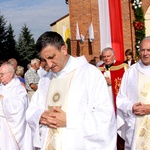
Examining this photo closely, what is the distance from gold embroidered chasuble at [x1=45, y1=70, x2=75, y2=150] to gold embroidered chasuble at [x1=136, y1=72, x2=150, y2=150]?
169cm

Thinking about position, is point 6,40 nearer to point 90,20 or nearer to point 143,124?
point 90,20

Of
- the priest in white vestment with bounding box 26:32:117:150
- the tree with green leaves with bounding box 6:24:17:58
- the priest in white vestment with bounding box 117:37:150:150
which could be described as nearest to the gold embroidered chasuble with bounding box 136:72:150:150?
the priest in white vestment with bounding box 117:37:150:150

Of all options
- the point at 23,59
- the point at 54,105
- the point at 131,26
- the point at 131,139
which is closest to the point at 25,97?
the point at 131,139

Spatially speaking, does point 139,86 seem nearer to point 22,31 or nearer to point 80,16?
point 80,16

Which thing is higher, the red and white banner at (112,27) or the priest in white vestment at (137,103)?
the red and white banner at (112,27)

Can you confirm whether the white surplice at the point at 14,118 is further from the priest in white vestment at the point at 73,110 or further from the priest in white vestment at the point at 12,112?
the priest in white vestment at the point at 73,110

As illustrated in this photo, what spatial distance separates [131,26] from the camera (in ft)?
58.3

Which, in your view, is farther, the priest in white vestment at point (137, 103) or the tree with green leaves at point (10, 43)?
the tree with green leaves at point (10, 43)

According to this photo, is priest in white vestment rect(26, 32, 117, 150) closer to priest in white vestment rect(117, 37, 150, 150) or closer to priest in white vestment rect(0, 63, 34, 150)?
priest in white vestment rect(117, 37, 150, 150)

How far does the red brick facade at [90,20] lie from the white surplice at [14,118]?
12.0m

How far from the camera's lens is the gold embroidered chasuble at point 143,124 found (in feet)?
17.2

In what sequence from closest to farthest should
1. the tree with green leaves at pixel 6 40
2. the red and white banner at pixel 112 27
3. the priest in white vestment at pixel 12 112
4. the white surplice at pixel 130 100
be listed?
the white surplice at pixel 130 100
the priest in white vestment at pixel 12 112
the red and white banner at pixel 112 27
the tree with green leaves at pixel 6 40

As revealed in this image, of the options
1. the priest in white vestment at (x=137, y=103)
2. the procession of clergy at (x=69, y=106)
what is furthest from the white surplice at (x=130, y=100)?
the procession of clergy at (x=69, y=106)

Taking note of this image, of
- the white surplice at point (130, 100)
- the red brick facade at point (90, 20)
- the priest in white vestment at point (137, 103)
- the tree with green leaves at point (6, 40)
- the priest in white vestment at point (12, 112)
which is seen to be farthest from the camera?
the tree with green leaves at point (6, 40)
